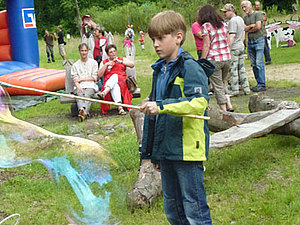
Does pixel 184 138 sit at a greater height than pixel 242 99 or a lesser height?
greater

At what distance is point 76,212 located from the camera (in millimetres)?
3326

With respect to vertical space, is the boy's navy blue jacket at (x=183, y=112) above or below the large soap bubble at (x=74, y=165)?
above

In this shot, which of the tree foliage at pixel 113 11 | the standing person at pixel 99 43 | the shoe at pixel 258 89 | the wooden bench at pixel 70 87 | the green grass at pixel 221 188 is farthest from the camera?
the tree foliage at pixel 113 11

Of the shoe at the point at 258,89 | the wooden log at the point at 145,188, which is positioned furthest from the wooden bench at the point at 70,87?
the wooden log at the point at 145,188

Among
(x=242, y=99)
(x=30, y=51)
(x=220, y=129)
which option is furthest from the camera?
(x=30, y=51)

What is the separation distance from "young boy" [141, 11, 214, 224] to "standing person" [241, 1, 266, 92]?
6.73m

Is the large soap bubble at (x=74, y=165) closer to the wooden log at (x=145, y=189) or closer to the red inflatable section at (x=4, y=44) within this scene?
the wooden log at (x=145, y=189)

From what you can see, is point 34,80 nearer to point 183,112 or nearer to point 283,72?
point 283,72

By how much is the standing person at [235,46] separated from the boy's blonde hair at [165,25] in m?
5.29

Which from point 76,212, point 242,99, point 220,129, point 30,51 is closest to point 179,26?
point 76,212

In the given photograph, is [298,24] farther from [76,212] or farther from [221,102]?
[76,212]

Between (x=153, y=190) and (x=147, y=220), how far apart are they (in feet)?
1.12

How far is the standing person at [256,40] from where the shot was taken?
9359 millimetres

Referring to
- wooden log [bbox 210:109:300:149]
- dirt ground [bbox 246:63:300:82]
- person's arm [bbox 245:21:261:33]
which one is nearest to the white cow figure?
dirt ground [bbox 246:63:300:82]
